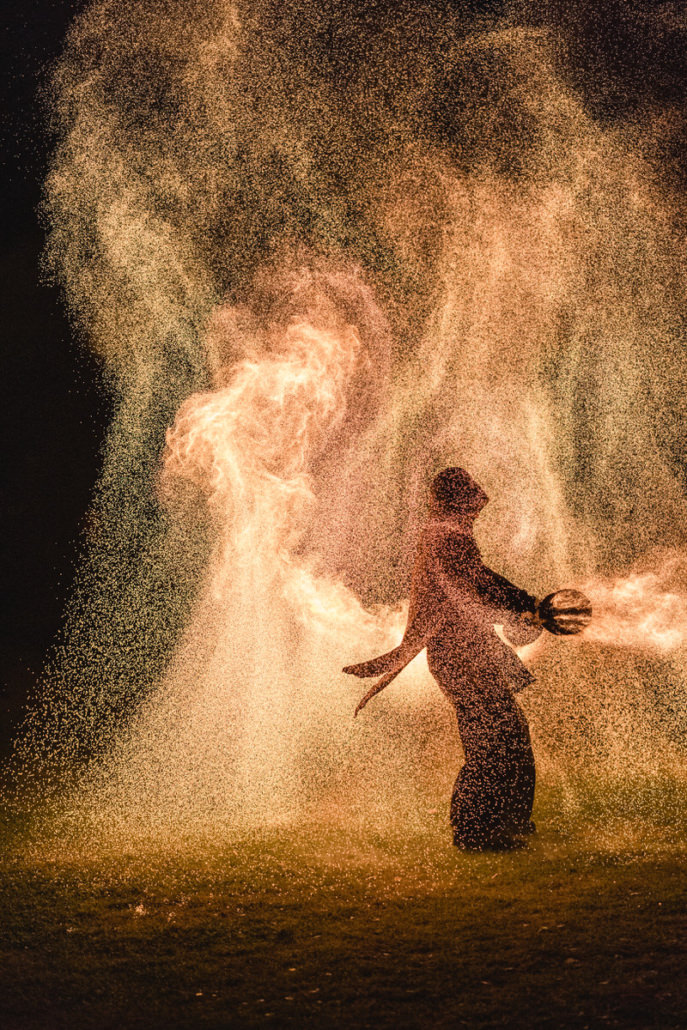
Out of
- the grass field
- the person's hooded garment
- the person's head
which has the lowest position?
the grass field

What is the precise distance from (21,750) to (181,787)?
10.6ft

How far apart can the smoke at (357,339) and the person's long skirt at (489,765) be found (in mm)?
3583

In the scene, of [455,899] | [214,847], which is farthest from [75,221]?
[455,899]

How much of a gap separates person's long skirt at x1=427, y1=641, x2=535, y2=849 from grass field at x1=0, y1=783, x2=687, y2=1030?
18 centimetres

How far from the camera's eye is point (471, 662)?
21.4ft

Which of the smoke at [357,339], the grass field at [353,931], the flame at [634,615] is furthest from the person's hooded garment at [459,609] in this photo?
the smoke at [357,339]

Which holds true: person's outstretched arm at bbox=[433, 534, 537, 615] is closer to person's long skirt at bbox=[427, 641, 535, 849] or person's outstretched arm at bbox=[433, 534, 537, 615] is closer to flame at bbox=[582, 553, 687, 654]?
person's long skirt at bbox=[427, 641, 535, 849]

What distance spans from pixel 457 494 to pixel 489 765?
196cm

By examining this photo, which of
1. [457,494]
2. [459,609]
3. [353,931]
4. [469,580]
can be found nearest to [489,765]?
[459,609]

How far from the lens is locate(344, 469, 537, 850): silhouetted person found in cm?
626

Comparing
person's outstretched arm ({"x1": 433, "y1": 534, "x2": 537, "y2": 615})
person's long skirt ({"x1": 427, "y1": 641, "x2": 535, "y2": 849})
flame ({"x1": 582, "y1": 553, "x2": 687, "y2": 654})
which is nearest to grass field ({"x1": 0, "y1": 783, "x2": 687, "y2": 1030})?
person's long skirt ({"x1": 427, "y1": 641, "x2": 535, "y2": 849})

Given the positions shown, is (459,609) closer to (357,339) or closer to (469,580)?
(469,580)

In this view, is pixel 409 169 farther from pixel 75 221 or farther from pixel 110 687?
pixel 110 687

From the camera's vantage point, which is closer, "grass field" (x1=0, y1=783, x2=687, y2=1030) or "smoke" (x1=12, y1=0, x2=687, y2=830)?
"grass field" (x1=0, y1=783, x2=687, y2=1030)
